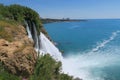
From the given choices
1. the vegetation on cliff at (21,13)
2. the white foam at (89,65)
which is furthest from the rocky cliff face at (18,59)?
the vegetation on cliff at (21,13)

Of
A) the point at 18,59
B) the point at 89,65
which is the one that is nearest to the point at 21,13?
the point at 89,65

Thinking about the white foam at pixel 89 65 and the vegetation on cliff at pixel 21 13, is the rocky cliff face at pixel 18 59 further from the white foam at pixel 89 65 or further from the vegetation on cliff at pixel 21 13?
the vegetation on cliff at pixel 21 13

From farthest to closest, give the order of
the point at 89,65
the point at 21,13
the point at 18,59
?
1. the point at 89,65
2. the point at 21,13
3. the point at 18,59

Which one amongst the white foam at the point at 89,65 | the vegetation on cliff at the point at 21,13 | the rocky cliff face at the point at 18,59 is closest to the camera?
the rocky cliff face at the point at 18,59

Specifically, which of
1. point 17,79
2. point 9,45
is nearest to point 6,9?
point 9,45

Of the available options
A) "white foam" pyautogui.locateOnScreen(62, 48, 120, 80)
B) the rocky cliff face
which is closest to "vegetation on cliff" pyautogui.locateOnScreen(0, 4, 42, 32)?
"white foam" pyautogui.locateOnScreen(62, 48, 120, 80)

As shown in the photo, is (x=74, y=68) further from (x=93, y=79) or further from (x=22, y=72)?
(x=22, y=72)

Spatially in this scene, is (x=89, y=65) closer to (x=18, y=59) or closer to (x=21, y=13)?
(x=21, y=13)

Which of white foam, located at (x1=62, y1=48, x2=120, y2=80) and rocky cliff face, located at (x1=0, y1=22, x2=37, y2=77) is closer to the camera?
rocky cliff face, located at (x1=0, y1=22, x2=37, y2=77)

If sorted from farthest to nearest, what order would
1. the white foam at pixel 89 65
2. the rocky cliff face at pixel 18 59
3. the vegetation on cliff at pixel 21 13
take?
1. the white foam at pixel 89 65
2. the vegetation on cliff at pixel 21 13
3. the rocky cliff face at pixel 18 59

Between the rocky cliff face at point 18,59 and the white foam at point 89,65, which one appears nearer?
the rocky cliff face at point 18,59

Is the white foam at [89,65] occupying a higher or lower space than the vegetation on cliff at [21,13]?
lower

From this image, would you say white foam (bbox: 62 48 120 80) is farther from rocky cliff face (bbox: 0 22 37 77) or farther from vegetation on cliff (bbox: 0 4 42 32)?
rocky cliff face (bbox: 0 22 37 77)
